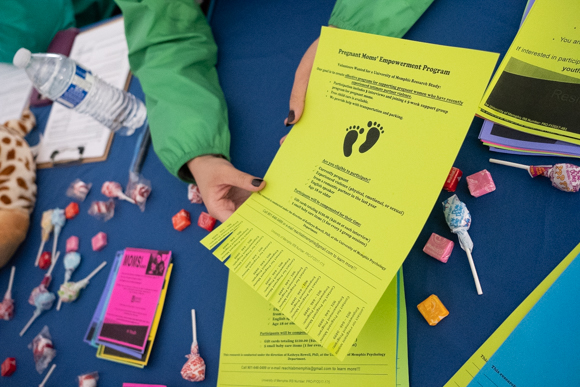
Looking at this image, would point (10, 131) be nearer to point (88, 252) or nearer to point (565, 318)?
point (88, 252)

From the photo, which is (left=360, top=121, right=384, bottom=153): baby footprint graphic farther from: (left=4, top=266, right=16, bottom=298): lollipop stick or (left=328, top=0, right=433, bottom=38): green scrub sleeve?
(left=4, top=266, right=16, bottom=298): lollipop stick

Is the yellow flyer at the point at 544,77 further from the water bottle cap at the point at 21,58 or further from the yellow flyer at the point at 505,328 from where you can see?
the water bottle cap at the point at 21,58

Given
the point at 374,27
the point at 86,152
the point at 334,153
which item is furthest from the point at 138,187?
the point at 374,27

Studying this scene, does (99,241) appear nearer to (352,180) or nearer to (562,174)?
(352,180)

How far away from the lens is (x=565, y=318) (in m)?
0.38

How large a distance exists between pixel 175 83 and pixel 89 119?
491 millimetres

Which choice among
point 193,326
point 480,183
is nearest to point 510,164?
point 480,183

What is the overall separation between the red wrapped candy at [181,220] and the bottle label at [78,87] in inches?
19.1

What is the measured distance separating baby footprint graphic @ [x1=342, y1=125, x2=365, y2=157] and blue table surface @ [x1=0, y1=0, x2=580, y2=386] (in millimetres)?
208

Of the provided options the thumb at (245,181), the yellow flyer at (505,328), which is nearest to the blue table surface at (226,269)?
the yellow flyer at (505,328)

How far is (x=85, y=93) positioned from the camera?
896 millimetres

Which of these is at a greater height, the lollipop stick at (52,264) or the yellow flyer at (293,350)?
the yellow flyer at (293,350)

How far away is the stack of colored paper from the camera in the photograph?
0.70 m

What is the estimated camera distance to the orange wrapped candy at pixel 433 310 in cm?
49
